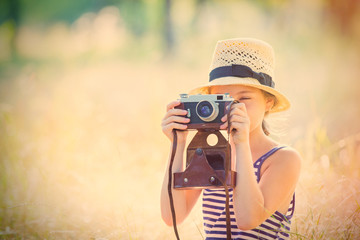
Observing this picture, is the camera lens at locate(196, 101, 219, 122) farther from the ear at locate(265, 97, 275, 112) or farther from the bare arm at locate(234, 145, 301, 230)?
the ear at locate(265, 97, 275, 112)

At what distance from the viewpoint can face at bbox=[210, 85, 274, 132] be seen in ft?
6.70

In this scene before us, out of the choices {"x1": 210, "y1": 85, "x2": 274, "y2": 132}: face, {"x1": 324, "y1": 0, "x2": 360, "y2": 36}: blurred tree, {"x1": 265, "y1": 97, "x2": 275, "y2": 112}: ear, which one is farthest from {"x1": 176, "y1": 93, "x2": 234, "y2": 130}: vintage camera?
{"x1": 324, "y1": 0, "x2": 360, "y2": 36}: blurred tree

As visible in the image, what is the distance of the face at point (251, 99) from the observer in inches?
80.4

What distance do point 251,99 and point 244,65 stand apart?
0.55 feet

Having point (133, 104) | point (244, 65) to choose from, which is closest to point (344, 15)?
point (133, 104)

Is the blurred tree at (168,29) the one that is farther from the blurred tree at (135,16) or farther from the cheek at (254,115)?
the cheek at (254,115)

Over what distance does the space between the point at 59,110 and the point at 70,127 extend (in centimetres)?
74

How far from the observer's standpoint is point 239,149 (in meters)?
1.80

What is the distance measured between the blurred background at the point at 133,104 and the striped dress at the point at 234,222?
5.6 inches

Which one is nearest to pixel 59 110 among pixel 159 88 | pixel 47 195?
pixel 159 88

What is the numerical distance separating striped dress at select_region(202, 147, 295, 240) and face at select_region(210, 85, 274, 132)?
6.3 inches

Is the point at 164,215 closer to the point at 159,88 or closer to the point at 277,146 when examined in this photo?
the point at 277,146

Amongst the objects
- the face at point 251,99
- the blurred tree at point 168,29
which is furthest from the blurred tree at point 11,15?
the face at point 251,99

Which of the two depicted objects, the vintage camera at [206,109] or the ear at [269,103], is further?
the ear at [269,103]
